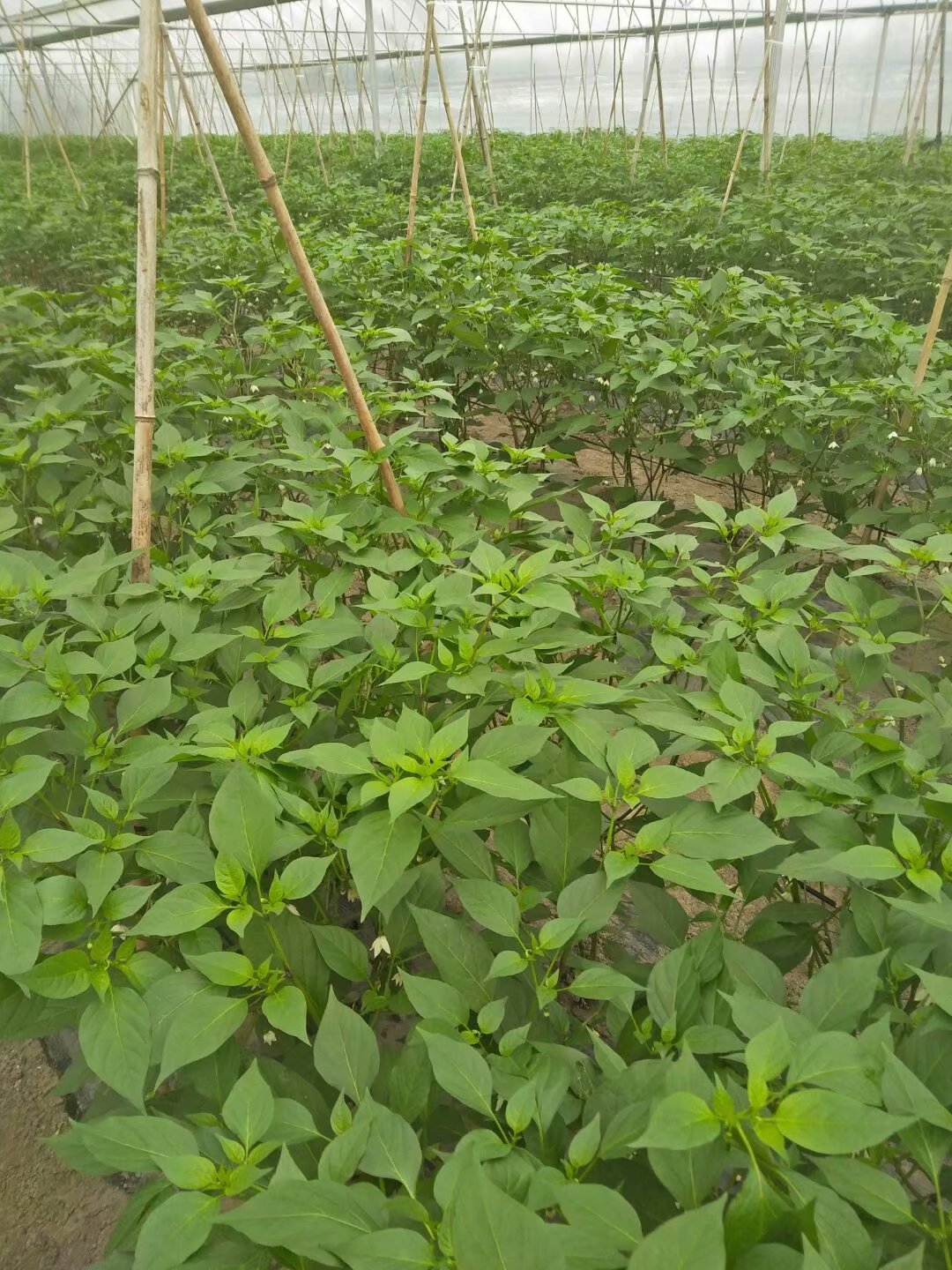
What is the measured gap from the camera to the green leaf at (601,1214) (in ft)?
2.11

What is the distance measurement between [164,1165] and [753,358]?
2840mm

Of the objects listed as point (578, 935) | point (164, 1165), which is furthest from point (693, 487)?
point (164, 1165)

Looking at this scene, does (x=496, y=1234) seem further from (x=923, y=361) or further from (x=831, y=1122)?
(x=923, y=361)

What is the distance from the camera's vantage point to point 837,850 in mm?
1028

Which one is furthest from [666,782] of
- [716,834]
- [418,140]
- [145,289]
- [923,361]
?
[418,140]

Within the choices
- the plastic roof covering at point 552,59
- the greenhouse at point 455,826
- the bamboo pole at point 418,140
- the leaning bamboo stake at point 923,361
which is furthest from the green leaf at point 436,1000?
the plastic roof covering at point 552,59

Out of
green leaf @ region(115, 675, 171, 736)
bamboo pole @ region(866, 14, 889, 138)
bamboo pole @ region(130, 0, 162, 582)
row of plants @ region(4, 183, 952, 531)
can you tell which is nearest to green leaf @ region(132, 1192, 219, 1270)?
green leaf @ region(115, 675, 171, 736)

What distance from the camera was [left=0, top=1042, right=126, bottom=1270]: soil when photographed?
151 cm

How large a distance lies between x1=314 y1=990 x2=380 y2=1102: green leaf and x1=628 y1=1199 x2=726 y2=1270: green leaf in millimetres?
391

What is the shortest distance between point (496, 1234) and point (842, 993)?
47 cm

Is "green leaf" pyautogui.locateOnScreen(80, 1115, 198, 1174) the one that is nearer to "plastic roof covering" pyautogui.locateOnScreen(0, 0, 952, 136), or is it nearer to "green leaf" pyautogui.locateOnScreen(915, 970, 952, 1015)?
"green leaf" pyautogui.locateOnScreen(915, 970, 952, 1015)

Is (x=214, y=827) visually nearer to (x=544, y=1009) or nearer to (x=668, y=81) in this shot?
(x=544, y=1009)

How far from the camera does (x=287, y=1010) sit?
897mm

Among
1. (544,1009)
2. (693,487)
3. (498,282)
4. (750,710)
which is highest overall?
(498,282)
